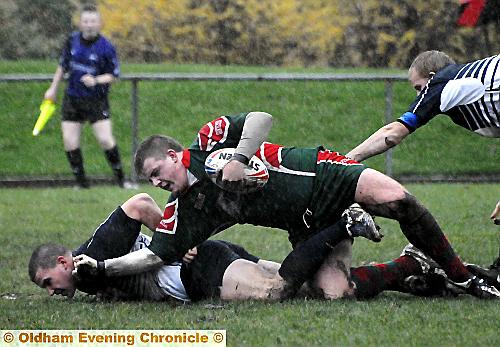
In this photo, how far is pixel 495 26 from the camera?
18.2 metres

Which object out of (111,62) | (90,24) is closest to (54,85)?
(111,62)

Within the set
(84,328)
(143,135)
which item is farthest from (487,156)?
(84,328)

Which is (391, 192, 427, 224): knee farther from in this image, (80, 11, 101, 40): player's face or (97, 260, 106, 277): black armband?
(80, 11, 101, 40): player's face

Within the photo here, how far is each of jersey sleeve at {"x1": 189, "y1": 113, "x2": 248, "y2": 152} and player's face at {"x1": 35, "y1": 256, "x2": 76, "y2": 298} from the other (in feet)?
3.28

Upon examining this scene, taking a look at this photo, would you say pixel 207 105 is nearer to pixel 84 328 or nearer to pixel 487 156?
pixel 487 156

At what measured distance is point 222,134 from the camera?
643 centimetres

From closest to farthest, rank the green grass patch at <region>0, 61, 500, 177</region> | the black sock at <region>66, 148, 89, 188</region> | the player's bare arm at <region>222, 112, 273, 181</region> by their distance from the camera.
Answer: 1. the player's bare arm at <region>222, 112, 273, 181</region>
2. the black sock at <region>66, 148, 89, 188</region>
3. the green grass patch at <region>0, 61, 500, 177</region>

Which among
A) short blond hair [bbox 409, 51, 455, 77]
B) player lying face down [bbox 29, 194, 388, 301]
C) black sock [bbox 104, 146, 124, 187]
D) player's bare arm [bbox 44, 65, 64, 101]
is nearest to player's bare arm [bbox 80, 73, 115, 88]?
player's bare arm [bbox 44, 65, 64, 101]

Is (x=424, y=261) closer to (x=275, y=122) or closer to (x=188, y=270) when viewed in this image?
(x=188, y=270)

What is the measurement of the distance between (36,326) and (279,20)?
50.3ft

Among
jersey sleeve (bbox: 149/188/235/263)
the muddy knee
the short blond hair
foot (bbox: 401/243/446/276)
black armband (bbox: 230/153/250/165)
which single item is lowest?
foot (bbox: 401/243/446/276)

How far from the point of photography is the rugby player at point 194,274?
21.4ft

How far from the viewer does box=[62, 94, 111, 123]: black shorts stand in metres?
13.5

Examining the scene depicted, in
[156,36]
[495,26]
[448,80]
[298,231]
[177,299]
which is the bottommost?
[156,36]
